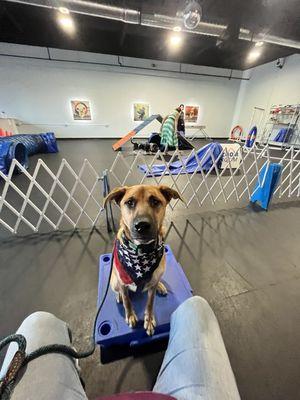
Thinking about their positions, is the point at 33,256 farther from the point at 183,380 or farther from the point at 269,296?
the point at 269,296

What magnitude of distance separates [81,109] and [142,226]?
10.6 m

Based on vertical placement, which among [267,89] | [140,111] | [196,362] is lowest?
[196,362]

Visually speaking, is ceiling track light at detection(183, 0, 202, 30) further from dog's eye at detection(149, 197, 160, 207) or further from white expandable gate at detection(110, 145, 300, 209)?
dog's eye at detection(149, 197, 160, 207)

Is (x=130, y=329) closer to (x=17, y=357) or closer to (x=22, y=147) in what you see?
(x=17, y=357)

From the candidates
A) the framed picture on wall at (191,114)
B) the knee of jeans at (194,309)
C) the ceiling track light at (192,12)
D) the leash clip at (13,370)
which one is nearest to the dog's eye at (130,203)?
the knee of jeans at (194,309)

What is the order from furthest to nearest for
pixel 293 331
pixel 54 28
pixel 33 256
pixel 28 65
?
pixel 28 65, pixel 54 28, pixel 33 256, pixel 293 331

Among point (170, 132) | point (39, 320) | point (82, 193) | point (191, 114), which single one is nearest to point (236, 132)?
point (191, 114)

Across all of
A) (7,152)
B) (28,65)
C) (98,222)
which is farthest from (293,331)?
(28,65)

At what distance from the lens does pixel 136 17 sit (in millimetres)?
4793

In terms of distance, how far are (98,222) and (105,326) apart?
1521 millimetres

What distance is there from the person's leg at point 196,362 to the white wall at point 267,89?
10.9m

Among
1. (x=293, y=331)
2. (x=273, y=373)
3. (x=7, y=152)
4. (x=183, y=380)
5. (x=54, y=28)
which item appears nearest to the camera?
(x=183, y=380)

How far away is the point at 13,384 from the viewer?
45cm

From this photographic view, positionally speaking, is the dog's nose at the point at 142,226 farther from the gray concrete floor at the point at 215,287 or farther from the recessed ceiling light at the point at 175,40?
the recessed ceiling light at the point at 175,40
